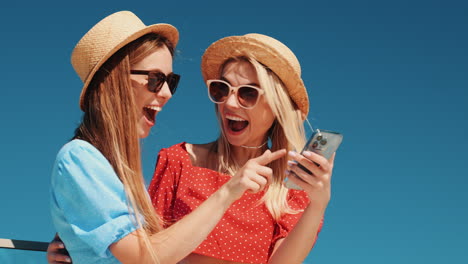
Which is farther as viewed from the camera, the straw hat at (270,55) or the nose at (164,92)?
the straw hat at (270,55)

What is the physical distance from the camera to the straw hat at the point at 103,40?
3316 millimetres

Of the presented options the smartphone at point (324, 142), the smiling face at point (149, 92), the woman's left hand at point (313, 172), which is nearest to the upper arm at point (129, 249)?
the smiling face at point (149, 92)

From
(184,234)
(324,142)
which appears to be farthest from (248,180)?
(324,142)

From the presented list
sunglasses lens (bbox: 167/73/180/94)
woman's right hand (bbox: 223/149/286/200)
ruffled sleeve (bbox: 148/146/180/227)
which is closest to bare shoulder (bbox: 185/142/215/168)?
ruffled sleeve (bbox: 148/146/180/227)

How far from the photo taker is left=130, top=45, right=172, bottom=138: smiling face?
3467 millimetres

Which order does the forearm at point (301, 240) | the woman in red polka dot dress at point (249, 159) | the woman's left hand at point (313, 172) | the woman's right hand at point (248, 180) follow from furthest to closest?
the woman in red polka dot dress at point (249, 159) < the forearm at point (301, 240) < the woman's left hand at point (313, 172) < the woman's right hand at point (248, 180)

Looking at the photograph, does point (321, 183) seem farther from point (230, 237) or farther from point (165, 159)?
point (165, 159)

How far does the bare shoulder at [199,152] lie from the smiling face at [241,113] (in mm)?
275

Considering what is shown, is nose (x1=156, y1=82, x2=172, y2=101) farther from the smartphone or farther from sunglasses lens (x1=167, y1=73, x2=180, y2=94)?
the smartphone

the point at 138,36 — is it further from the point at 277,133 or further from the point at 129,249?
the point at 277,133

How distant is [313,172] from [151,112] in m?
1.06

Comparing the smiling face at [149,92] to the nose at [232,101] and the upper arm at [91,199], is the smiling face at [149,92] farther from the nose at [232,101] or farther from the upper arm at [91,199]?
the nose at [232,101]

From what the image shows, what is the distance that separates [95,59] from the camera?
3.32 m

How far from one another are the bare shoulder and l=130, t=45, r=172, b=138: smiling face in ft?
2.95
